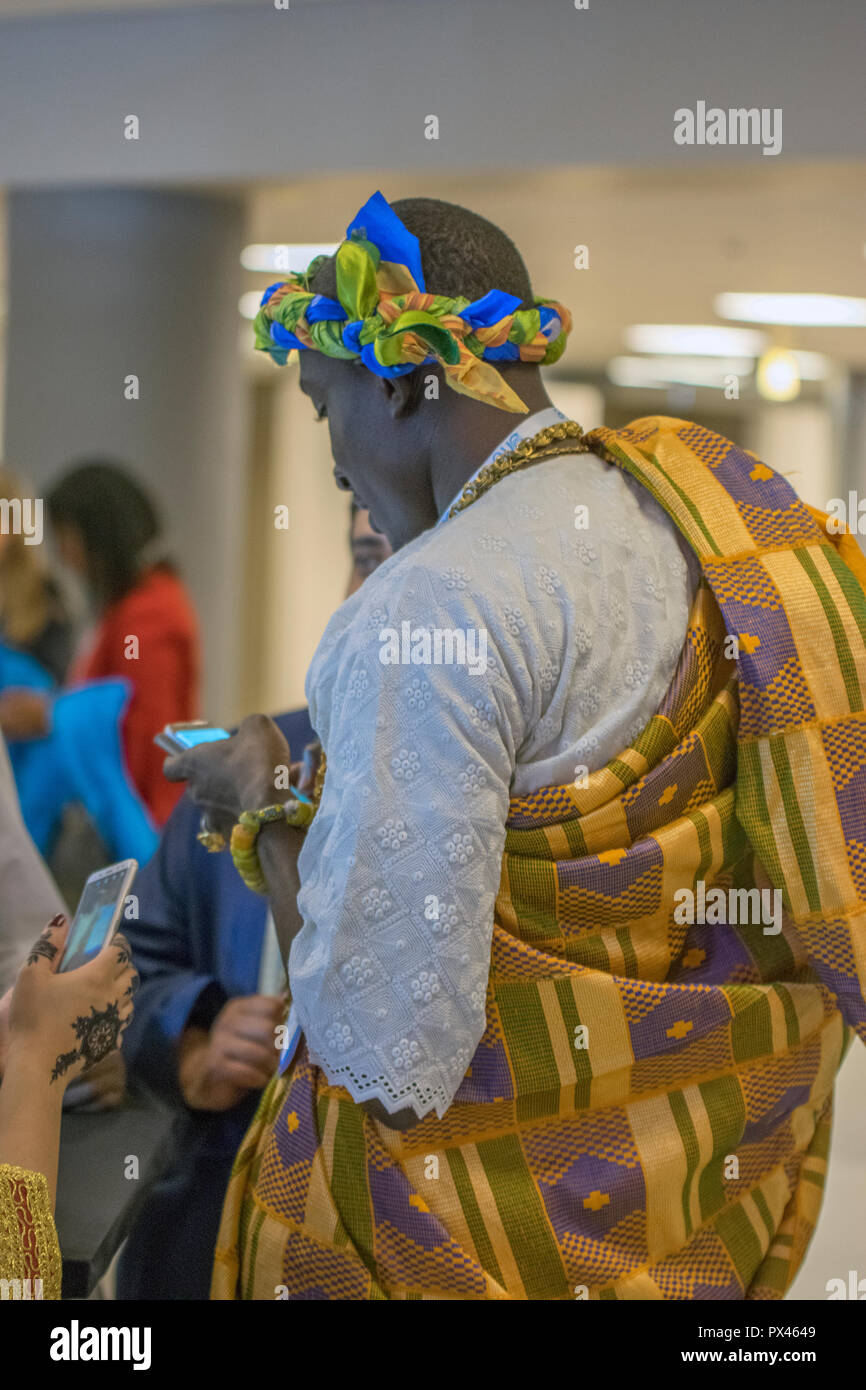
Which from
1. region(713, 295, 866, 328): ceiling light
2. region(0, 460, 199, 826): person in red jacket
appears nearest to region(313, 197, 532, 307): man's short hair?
region(0, 460, 199, 826): person in red jacket

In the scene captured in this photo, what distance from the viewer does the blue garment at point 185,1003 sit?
4.63 feet

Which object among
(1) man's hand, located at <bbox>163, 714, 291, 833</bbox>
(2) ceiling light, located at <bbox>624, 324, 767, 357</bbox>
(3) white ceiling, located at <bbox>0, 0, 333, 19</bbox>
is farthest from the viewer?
(2) ceiling light, located at <bbox>624, 324, 767, 357</bbox>

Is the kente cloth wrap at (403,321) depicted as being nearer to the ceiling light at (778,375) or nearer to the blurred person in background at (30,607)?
the blurred person in background at (30,607)

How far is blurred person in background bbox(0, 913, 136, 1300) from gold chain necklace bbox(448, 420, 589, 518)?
0.60m

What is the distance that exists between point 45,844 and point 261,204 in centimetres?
183

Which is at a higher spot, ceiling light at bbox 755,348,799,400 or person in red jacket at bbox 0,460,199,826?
ceiling light at bbox 755,348,799,400

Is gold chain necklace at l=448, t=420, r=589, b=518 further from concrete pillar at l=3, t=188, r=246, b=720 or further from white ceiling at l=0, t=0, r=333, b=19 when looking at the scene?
concrete pillar at l=3, t=188, r=246, b=720

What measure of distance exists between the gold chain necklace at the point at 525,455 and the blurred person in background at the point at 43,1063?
0.60 m

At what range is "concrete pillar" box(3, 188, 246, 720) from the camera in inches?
153

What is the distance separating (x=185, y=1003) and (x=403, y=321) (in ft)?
2.70

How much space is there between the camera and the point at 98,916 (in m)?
1.42

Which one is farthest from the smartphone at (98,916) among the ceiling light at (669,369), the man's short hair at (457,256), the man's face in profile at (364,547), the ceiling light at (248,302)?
the ceiling light at (669,369)

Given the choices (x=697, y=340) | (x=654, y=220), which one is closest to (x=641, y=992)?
(x=654, y=220)

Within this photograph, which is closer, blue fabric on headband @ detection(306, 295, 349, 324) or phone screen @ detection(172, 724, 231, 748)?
blue fabric on headband @ detection(306, 295, 349, 324)
